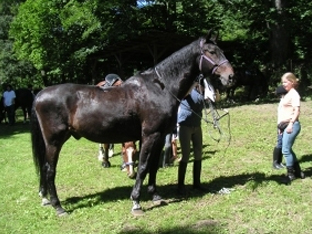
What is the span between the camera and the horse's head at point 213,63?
5.04 meters

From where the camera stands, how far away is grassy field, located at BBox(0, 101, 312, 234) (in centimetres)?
474

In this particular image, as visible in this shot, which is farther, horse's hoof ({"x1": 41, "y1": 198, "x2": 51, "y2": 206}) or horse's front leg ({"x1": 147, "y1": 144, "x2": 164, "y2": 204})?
horse's hoof ({"x1": 41, "y1": 198, "x2": 51, "y2": 206})

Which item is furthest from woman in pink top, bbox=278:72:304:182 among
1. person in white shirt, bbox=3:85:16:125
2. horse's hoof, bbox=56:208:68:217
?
person in white shirt, bbox=3:85:16:125

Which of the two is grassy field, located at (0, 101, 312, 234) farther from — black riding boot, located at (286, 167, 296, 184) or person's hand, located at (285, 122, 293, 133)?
person's hand, located at (285, 122, 293, 133)

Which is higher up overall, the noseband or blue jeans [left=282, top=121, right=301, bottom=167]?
the noseband

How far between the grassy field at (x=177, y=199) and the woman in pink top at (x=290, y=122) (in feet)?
0.76

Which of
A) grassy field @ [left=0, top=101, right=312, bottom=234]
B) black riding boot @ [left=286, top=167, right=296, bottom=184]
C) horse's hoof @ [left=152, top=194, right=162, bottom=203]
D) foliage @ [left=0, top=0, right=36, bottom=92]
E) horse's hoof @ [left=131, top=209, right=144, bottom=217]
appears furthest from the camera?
foliage @ [left=0, top=0, right=36, bottom=92]

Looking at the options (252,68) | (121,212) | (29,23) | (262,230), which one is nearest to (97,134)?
(121,212)

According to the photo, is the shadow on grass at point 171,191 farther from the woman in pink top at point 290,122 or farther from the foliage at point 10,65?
the foliage at point 10,65

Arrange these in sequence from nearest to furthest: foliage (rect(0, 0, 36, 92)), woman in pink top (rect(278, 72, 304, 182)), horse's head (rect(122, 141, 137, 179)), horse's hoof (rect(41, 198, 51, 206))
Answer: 1. horse's hoof (rect(41, 198, 51, 206))
2. woman in pink top (rect(278, 72, 304, 182))
3. horse's head (rect(122, 141, 137, 179))
4. foliage (rect(0, 0, 36, 92))

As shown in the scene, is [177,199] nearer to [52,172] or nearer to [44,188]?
[52,172]

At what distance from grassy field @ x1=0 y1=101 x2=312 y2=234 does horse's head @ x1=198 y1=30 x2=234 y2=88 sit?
1.77 meters

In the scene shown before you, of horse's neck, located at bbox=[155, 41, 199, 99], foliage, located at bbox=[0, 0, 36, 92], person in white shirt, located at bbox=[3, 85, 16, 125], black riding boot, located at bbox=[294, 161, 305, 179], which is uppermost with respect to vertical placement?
foliage, located at bbox=[0, 0, 36, 92]

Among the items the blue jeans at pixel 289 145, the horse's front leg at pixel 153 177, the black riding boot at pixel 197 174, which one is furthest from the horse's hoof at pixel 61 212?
the blue jeans at pixel 289 145
